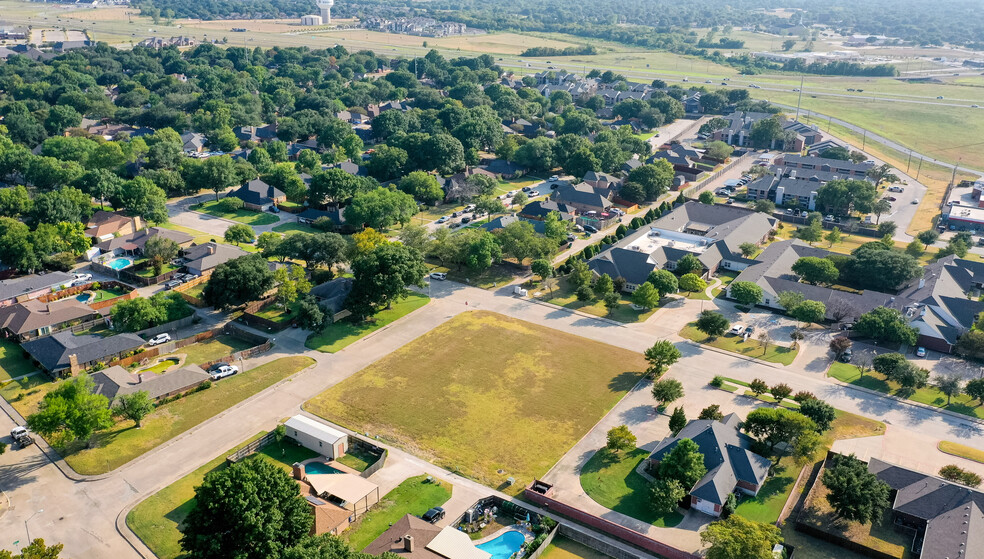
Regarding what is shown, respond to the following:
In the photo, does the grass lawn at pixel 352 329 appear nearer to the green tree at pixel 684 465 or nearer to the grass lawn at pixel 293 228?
the grass lawn at pixel 293 228

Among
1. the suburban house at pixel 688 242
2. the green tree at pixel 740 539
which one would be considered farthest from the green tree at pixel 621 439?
the suburban house at pixel 688 242

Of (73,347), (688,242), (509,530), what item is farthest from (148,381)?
(688,242)

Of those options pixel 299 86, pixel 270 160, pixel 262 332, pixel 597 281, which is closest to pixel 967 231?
pixel 597 281

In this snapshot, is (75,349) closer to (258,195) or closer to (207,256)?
(207,256)

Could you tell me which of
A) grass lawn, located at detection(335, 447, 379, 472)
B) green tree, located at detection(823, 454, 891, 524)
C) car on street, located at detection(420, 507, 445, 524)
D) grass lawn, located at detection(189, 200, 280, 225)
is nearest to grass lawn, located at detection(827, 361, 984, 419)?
green tree, located at detection(823, 454, 891, 524)

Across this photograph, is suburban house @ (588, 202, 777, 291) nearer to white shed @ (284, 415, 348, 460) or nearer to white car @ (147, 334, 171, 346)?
white shed @ (284, 415, 348, 460)

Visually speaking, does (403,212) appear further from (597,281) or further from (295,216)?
(597,281)
